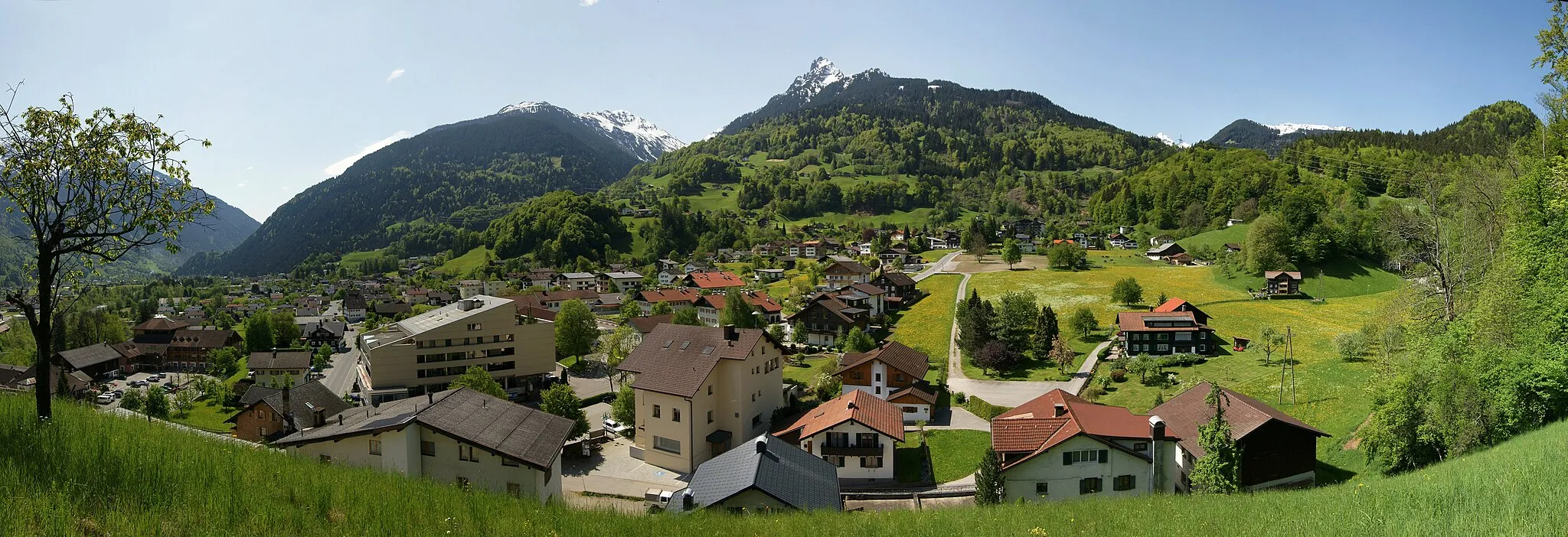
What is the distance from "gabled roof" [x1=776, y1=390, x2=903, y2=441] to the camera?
1206 inches

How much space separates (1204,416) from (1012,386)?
18.3 m

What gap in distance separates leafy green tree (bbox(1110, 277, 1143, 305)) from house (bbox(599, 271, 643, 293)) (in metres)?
77.0

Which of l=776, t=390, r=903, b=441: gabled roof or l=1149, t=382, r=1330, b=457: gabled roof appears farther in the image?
l=776, t=390, r=903, b=441: gabled roof

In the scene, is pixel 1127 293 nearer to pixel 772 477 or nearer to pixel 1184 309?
pixel 1184 309

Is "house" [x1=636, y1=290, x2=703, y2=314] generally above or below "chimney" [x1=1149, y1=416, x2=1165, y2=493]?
above

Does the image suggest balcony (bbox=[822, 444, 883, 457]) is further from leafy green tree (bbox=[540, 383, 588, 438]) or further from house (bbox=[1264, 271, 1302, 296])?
house (bbox=[1264, 271, 1302, 296])

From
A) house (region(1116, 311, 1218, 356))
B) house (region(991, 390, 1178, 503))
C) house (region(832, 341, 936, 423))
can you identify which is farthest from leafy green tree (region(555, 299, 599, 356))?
house (region(1116, 311, 1218, 356))

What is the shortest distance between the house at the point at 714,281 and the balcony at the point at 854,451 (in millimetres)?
69656

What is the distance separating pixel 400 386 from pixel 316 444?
31.5 m

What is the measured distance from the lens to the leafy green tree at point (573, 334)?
196 feet

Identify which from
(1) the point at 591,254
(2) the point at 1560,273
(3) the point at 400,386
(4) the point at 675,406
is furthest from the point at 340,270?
(2) the point at 1560,273

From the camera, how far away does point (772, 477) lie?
2020cm

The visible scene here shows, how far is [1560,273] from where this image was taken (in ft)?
56.7

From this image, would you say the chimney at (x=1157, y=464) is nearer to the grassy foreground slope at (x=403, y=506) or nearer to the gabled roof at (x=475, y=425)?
the grassy foreground slope at (x=403, y=506)
